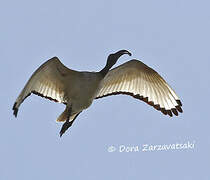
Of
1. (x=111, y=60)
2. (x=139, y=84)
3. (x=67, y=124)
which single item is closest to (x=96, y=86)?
(x=111, y=60)

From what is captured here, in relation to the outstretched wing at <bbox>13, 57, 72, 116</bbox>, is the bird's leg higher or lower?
lower

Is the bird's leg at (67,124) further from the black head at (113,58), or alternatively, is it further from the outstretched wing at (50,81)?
the black head at (113,58)

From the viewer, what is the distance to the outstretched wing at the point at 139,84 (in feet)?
47.8

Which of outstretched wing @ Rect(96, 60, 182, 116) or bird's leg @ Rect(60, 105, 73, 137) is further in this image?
outstretched wing @ Rect(96, 60, 182, 116)

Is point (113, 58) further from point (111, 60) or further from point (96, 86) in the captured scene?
point (96, 86)

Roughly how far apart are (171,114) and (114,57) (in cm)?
164

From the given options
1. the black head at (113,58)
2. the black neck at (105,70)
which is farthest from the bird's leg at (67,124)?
the black head at (113,58)

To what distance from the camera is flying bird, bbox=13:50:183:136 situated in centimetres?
1377

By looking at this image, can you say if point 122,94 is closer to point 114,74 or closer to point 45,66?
point 114,74

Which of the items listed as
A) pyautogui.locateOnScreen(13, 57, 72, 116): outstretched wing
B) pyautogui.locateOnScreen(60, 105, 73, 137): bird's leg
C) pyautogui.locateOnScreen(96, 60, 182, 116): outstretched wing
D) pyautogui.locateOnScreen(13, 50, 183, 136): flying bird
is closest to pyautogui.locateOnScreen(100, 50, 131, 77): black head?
pyautogui.locateOnScreen(13, 50, 183, 136): flying bird

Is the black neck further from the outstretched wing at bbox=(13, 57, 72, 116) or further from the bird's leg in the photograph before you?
the bird's leg

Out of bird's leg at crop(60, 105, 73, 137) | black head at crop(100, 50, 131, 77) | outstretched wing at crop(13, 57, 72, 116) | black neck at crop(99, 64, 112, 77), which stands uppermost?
black head at crop(100, 50, 131, 77)

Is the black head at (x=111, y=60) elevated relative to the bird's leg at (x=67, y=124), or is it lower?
elevated

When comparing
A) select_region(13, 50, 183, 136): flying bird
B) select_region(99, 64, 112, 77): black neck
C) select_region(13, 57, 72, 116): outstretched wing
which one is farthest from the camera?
select_region(99, 64, 112, 77): black neck
